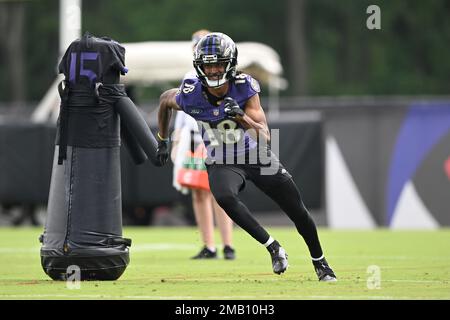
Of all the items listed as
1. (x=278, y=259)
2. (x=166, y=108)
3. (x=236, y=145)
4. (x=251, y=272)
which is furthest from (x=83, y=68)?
(x=251, y=272)

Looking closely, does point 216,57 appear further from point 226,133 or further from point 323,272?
point 323,272

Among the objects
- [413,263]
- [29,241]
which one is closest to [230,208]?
[413,263]

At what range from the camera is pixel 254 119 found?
943 centimetres

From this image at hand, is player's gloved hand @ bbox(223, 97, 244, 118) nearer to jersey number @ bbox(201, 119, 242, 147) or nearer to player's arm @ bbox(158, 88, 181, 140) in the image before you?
jersey number @ bbox(201, 119, 242, 147)

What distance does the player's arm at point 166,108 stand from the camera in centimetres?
981

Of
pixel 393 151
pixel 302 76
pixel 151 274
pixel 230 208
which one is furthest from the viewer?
pixel 302 76

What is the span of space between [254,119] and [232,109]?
0.28m

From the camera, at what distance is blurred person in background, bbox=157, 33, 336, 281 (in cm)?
937

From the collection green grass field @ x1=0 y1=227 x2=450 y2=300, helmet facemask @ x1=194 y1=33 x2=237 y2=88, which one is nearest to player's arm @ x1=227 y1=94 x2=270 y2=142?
helmet facemask @ x1=194 y1=33 x2=237 y2=88

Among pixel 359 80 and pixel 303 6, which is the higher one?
pixel 303 6

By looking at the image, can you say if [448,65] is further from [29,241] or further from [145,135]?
[145,135]

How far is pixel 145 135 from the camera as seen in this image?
9.81 m

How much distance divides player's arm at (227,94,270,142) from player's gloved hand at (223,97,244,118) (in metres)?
0.10
